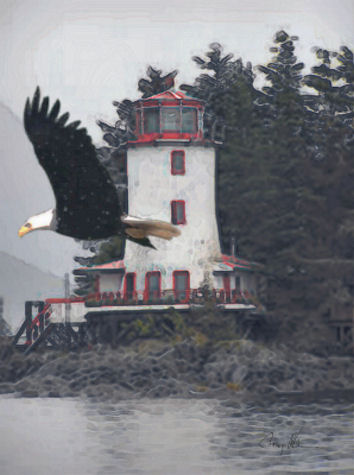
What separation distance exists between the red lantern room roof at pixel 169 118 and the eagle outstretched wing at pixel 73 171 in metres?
29.7

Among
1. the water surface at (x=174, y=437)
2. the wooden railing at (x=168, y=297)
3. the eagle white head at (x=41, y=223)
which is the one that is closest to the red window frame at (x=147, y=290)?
the wooden railing at (x=168, y=297)

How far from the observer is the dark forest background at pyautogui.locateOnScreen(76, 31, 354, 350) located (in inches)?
2012

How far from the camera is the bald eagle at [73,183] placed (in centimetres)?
2258

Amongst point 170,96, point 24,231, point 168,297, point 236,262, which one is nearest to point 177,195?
point 236,262

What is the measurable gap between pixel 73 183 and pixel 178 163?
3042cm

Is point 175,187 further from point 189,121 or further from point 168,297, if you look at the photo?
point 168,297

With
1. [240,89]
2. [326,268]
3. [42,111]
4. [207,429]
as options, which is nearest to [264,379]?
[326,268]

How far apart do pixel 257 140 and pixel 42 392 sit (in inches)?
513

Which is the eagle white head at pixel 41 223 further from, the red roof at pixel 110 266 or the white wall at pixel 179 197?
the red roof at pixel 110 266

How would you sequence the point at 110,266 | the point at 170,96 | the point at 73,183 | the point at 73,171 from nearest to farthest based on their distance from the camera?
the point at 73,171 → the point at 73,183 → the point at 170,96 → the point at 110,266

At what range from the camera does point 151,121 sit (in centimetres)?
5359

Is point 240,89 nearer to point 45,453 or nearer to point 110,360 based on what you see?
point 110,360

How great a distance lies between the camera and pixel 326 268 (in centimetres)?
5056

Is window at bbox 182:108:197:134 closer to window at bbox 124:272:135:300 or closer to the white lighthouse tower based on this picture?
the white lighthouse tower
